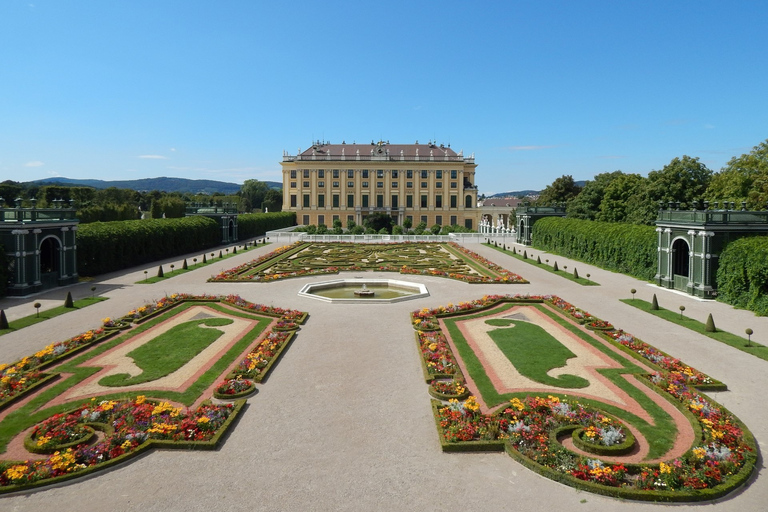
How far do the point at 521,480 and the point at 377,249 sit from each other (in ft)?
147

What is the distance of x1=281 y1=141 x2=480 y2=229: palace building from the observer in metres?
95.6

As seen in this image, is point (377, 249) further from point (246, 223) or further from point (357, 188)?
point (357, 188)

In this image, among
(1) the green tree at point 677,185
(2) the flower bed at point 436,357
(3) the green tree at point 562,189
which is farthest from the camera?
(3) the green tree at point 562,189

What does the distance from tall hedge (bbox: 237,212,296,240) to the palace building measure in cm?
792

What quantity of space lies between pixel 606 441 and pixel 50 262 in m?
35.6

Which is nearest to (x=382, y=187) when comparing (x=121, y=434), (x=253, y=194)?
(x=253, y=194)

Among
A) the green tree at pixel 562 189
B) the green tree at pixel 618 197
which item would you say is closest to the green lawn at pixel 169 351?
the green tree at pixel 618 197

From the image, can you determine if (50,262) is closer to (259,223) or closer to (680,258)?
(259,223)

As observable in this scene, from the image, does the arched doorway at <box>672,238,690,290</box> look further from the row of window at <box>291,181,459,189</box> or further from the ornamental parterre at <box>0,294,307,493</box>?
the row of window at <box>291,181,459,189</box>

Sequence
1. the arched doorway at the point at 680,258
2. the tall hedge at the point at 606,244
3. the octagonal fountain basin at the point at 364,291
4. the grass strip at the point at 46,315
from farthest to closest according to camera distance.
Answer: the tall hedge at the point at 606,244
the arched doorway at the point at 680,258
the octagonal fountain basin at the point at 364,291
the grass strip at the point at 46,315

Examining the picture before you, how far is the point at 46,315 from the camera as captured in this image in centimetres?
2359

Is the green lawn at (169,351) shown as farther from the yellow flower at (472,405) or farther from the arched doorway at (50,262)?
the arched doorway at (50,262)

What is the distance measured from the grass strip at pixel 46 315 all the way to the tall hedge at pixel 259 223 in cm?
4010

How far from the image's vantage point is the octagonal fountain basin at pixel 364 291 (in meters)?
27.1
